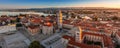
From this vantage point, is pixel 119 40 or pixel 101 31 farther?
pixel 101 31

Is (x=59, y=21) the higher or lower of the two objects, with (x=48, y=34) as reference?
higher

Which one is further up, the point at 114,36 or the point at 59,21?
the point at 59,21

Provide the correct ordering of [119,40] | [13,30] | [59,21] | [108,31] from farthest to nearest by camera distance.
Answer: [13,30] → [59,21] → [108,31] → [119,40]

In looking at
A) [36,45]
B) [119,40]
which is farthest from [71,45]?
[119,40]

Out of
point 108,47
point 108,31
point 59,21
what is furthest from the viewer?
point 59,21

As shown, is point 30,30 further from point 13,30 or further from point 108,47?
point 108,47

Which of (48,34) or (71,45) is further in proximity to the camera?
(48,34)

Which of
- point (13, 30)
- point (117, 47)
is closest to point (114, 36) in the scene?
point (117, 47)

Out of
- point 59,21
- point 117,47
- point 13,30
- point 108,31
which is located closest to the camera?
point 117,47

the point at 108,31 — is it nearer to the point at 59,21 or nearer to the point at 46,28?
the point at 59,21
